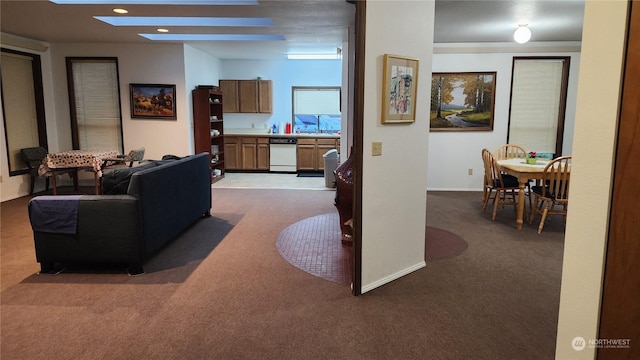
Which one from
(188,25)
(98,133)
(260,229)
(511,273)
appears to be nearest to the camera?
(511,273)

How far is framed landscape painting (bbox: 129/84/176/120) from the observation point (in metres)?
7.09

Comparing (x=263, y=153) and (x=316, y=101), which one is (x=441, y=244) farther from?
(x=316, y=101)

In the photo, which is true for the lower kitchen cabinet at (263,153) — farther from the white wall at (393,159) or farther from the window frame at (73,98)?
the white wall at (393,159)

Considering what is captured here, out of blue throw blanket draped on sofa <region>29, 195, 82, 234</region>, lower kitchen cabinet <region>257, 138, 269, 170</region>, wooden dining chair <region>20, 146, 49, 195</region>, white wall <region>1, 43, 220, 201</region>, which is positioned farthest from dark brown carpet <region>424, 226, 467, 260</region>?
wooden dining chair <region>20, 146, 49, 195</region>

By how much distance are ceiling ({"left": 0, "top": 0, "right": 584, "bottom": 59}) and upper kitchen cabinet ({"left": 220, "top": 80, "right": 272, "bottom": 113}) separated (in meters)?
1.99

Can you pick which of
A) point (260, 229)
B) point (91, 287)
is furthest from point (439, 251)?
point (91, 287)

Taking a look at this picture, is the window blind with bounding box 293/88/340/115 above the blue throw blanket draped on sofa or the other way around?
above

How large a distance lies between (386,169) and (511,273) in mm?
1477

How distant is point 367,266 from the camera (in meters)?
3.10

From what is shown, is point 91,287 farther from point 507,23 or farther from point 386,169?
point 507,23

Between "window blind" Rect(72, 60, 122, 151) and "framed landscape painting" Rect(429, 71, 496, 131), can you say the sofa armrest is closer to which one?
"window blind" Rect(72, 60, 122, 151)

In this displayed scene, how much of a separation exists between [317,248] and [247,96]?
5.90 meters

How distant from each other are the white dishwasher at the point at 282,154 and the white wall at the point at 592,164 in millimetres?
7708

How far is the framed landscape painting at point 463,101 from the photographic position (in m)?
6.79
